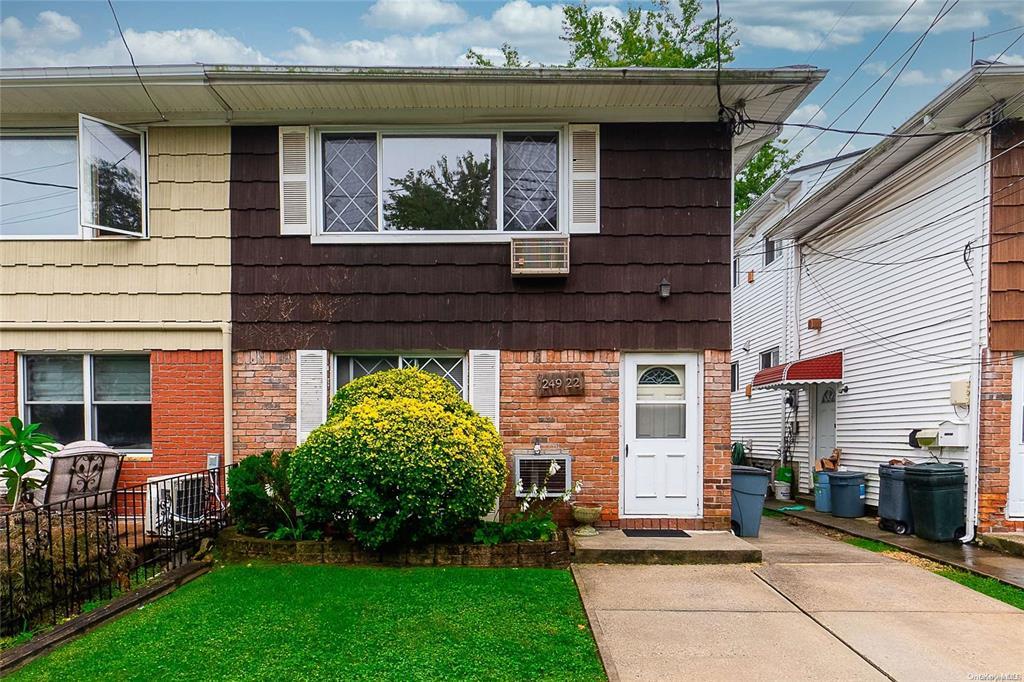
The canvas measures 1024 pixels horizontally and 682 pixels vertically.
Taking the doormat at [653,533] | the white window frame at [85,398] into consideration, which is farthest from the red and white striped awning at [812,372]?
the white window frame at [85,398]

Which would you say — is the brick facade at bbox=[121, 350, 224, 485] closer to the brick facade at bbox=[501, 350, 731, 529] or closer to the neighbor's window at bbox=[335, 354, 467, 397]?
the neighbor's window at bbox=[335, 354, 467, 397]

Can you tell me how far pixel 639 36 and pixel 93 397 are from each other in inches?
676

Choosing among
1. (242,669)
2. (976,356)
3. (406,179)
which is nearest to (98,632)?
(242,669)

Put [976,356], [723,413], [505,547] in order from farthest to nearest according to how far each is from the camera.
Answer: [976,356] < [723,413] < [505,547]

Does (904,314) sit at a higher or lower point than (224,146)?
lower

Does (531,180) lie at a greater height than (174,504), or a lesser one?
greater

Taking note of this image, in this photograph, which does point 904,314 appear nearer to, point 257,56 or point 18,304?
point 257,56

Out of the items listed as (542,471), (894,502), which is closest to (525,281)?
(542,471)

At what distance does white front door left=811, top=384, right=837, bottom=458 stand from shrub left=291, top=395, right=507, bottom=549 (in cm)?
778

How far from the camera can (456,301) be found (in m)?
6.43

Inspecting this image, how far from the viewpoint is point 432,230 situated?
6496 mm

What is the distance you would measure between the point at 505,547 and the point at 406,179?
13.4 ft

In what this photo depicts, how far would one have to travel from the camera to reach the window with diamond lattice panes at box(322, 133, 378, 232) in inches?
257

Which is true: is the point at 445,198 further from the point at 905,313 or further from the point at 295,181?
the point at 905,313
